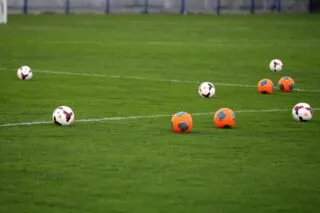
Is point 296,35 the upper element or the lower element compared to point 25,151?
upper

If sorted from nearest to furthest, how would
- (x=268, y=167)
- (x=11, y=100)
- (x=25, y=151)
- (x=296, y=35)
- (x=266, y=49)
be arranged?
(x=268, y=167) < (x=25, y=151) < (x=11, y=100) < (x=266, y=49) < (x=296, y=35)

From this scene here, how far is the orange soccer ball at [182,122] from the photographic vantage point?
15258 mm

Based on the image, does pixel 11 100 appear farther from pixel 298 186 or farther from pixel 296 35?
pixel 296 35

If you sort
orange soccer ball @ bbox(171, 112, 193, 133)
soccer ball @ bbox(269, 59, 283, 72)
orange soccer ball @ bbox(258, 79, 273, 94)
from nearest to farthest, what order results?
1. orange soccer ball @ bbox(171, 112, 193, 133)
2. orange soccer ball @ bbox(258, 79, 273, 94)
3. soccer ball @ bbox(269, 59, 283, 72)

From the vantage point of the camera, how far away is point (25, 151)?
1365 cm

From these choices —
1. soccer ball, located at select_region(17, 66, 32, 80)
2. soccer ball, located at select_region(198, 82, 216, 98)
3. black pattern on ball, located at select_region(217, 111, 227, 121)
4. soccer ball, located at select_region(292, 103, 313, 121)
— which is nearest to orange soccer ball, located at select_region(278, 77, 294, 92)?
Answer: soccer ball, located at select_region(198, 82, 216, 98)

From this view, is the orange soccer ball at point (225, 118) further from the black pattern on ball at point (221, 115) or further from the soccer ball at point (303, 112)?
the soccer ball at point (303, 112)

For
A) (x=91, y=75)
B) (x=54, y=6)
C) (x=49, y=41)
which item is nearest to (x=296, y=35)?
(x=49, y=41)

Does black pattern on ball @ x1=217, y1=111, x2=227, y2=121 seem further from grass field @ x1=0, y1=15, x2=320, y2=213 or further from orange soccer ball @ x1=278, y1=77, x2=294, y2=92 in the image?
orange soccer ball @ x1=278, y1=77, x2=294, y2=92

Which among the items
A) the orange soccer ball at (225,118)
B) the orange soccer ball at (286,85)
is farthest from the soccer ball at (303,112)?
the orange soccer ball at (286,85)

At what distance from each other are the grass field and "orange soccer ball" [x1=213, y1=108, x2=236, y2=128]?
0.57 ft

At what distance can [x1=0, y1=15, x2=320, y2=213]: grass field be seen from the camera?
1083cm

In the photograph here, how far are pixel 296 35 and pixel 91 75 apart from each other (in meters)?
21.1

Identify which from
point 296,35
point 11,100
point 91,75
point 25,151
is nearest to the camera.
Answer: point 25,151
